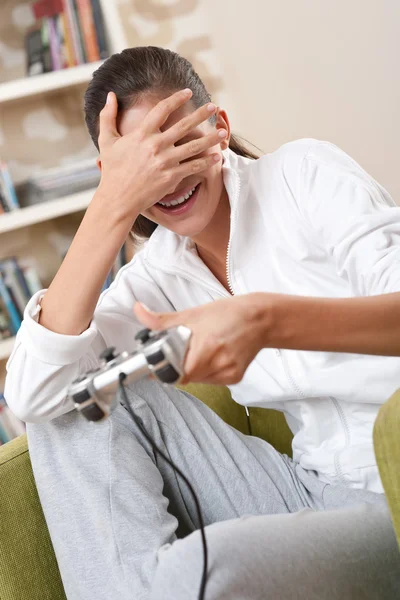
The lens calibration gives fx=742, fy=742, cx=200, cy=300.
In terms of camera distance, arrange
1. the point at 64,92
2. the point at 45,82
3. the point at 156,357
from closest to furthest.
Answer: the point at 156,357 → the point at 45,82 → the point at 64,92

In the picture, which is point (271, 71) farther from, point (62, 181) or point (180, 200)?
point (180, 200)

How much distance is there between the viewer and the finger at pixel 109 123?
3.93 feet

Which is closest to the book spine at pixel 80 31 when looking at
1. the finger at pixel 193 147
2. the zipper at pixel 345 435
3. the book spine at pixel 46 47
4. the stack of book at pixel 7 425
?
the book spine at pixel 46 47

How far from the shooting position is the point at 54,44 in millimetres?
2455

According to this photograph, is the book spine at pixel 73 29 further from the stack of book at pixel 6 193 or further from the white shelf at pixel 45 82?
the stack of book at pixel 6 193

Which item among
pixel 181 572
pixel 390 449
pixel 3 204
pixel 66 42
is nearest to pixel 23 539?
pixel 181 572

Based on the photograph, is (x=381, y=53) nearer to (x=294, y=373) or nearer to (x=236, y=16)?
(x=236, y=16)

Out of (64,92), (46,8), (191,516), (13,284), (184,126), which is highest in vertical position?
(46,8)

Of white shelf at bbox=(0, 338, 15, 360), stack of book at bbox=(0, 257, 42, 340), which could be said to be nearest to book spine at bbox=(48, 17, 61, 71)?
stack of book at bbox=(0, 257, 42, 340)

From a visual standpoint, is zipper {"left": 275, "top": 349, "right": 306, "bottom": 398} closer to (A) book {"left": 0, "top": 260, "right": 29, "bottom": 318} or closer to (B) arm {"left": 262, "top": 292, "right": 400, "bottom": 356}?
(B) arm {"left": 262, "top": 292, "right": 400, "bottom": 356}

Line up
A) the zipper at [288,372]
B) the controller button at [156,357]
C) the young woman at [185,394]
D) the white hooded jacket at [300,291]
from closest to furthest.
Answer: the controller button at [156,357]
the young woman at [185,394]
the white hooded jacket at [300,291]
the zipper at [288,372]

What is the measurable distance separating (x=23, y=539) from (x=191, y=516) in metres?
0.26

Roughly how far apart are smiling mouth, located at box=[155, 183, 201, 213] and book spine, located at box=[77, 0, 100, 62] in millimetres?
1391

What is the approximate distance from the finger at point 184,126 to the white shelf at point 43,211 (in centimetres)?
133
